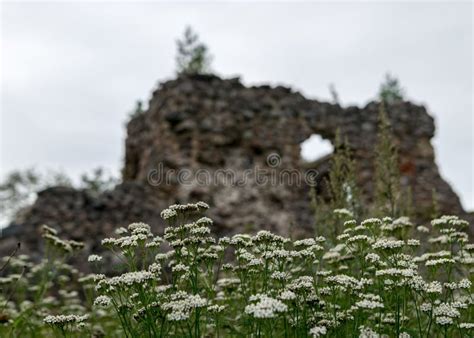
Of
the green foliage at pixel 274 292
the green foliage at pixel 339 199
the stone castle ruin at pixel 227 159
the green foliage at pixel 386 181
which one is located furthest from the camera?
the stone castle ruin at pixel 227 159

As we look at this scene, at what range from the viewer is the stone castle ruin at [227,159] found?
38.9ft

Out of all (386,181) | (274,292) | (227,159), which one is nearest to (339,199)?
(386,181)

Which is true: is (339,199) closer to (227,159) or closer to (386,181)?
(386,181)

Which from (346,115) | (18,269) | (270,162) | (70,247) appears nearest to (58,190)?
(18,269)

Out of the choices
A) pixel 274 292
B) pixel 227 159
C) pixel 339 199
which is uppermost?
pixel 227 159

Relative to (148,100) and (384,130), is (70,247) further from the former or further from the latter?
(148,100)

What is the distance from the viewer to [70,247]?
5.71 m

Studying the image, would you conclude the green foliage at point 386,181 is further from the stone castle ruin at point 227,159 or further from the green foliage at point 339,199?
the stone castle ruin at point 227,159

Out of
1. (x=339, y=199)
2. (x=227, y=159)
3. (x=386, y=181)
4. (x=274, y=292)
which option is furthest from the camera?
(x=227, y=159)

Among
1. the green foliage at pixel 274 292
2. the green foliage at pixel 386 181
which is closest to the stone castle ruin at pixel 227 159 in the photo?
the green foliage at pixel 386 181

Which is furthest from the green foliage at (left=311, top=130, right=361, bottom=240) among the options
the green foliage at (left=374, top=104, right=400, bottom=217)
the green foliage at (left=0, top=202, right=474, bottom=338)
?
the green foliage at (left=0, top=202, right=474, bottom=338)

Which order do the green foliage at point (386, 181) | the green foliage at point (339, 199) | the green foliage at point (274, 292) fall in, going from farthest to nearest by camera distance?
the green foliage at point (386, 181)
the green foliage at point (339, 199)
the green foliage at point (274, 292)

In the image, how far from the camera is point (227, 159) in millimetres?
12734

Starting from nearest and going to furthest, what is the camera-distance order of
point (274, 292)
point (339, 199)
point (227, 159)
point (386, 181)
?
point (274, 292) → point (339, 199) → point (386, 181) → point (227, 159)
